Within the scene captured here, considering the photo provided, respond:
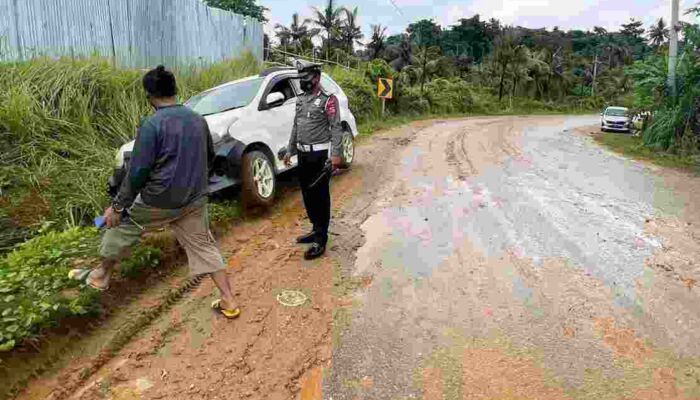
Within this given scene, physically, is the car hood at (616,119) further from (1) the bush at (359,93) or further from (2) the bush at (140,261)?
(2) the bush at (140,261)

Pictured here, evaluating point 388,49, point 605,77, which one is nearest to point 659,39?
point 605,77

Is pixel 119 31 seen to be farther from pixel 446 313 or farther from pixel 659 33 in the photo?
pixel 659 33

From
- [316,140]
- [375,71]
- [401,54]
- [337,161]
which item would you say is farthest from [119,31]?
[401,54]

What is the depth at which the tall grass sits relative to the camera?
585 centimetres

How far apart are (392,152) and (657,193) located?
558 centimetres

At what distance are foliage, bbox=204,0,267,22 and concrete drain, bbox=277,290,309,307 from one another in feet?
112

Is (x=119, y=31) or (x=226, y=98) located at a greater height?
(x=119, y=31)

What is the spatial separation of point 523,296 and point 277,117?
13.8 feet

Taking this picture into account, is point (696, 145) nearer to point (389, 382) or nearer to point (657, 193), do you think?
point (657, 193)

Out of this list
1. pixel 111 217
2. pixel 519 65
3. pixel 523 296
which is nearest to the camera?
pixel 111 217

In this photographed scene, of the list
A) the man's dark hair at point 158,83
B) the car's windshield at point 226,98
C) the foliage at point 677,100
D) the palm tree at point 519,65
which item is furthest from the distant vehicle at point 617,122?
the man's dark hair at point 158,83

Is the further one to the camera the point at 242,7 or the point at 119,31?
the point at 242,7

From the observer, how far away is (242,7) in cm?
3978

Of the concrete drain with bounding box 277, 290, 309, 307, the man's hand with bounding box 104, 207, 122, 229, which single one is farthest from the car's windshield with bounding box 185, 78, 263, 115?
the man's hand with bounding box 104, 207, 122, 229
